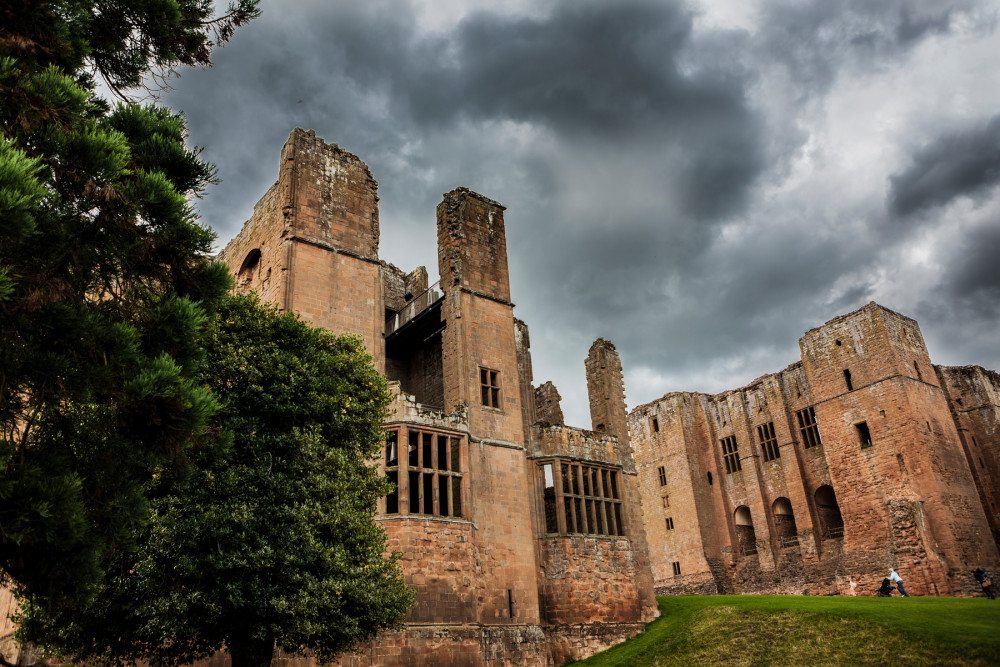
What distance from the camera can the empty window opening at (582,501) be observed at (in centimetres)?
2661

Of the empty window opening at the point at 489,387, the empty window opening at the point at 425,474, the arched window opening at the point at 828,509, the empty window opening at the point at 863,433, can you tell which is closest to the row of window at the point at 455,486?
the empty window opening at the point at 425,474

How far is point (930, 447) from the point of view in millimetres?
39938

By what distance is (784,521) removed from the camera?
1930 inches

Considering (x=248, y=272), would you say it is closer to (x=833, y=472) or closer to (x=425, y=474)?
(x=425, y=474)

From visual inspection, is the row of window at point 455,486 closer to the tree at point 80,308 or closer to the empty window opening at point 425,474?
the empty window opening at point 425,474

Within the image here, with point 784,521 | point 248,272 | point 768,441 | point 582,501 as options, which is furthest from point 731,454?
point 248,272

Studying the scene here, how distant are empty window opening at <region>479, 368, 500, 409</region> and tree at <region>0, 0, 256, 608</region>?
16.3 m

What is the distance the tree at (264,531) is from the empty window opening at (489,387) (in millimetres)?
9075

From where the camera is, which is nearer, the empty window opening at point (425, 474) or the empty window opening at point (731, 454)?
the empty window opening at point (425, 474)

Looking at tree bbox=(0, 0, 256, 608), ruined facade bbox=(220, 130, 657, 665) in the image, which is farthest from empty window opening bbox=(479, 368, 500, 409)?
tree bbox=(0, 0, 256, 608)

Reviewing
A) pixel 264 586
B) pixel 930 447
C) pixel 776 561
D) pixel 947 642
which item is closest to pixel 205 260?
pixel 264 586

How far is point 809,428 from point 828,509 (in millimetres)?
5451

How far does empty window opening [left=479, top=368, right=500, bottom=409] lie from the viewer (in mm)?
26078

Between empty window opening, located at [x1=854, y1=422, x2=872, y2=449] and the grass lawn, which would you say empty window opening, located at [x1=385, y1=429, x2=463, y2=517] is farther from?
empty window opening, located at [x1=854, y1=422, x2=872, y2=449]
